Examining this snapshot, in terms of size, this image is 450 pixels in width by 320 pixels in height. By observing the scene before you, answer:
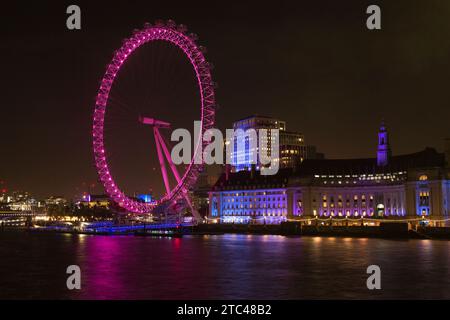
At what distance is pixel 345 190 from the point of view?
128500 millimetres

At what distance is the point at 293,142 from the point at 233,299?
165 m

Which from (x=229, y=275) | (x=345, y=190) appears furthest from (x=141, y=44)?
(x=345, y=190)

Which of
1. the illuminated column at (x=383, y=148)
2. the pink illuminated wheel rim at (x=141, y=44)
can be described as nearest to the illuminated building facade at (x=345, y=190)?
the illuminated column at (x=383, y=148)

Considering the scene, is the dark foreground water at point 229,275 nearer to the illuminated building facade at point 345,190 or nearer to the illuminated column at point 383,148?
the illuminated building facade at point 345,190

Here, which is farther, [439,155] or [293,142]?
[293,142]

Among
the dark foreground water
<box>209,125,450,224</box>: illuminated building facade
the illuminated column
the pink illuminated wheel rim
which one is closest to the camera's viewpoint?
the dark foreground water

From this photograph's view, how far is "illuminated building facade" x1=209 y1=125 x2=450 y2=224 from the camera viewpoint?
11269 centimetres

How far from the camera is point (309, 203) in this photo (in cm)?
12962

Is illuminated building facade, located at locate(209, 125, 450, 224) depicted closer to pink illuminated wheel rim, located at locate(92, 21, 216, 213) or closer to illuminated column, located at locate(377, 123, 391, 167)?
illuminated column, located at locate(377, 123, 391, 167)

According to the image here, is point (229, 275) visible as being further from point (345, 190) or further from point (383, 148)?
point (383, 148)

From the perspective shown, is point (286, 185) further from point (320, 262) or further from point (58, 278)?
point (58, 278)

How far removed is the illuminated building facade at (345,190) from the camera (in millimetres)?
112688

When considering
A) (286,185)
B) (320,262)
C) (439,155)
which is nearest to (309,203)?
(286,185)

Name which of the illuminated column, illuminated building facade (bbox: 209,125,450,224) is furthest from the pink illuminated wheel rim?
the illuminated column
